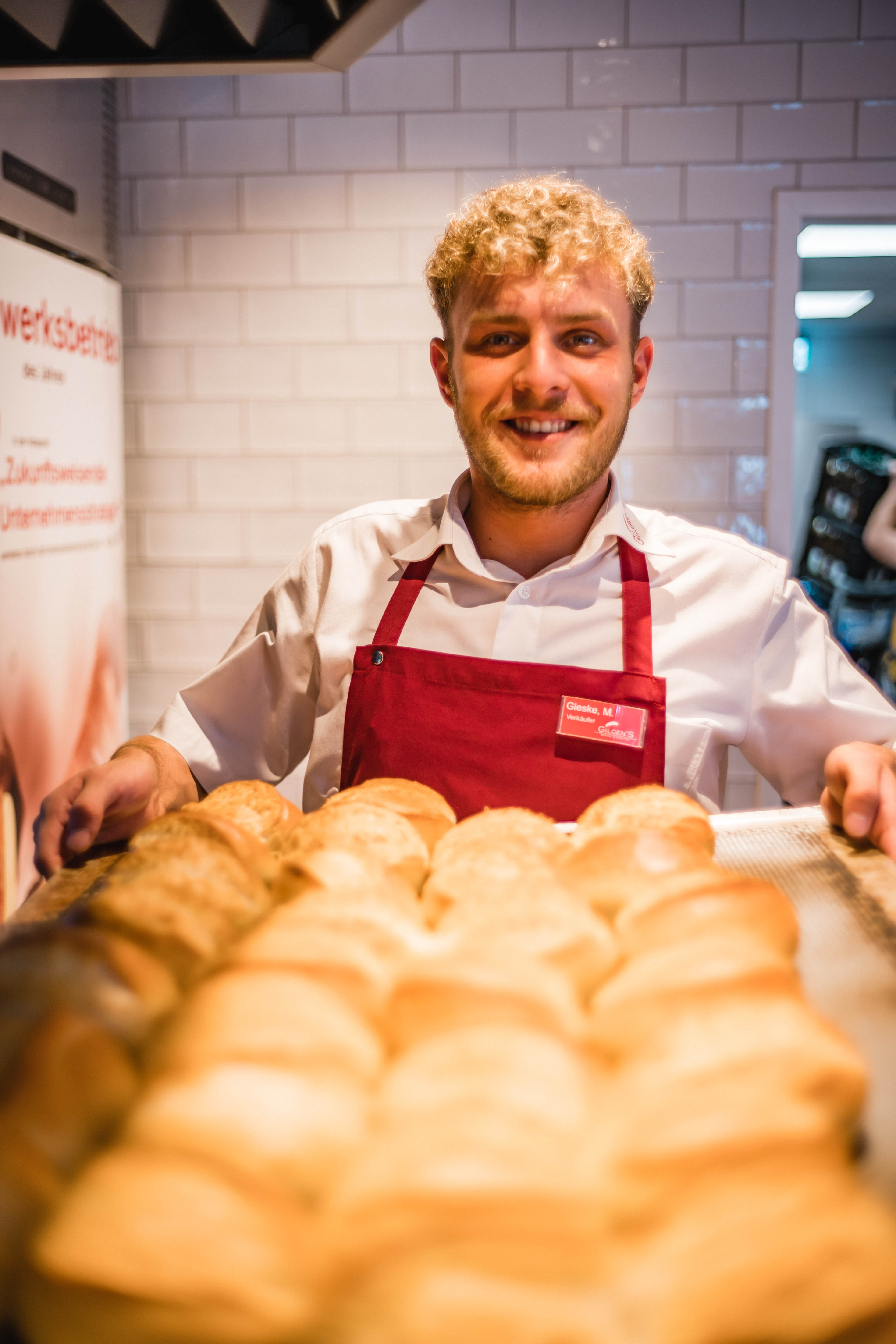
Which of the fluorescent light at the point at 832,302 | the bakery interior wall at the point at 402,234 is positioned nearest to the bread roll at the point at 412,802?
the bakery interior wall at the point at 402,234

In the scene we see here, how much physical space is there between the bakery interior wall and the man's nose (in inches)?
48.6

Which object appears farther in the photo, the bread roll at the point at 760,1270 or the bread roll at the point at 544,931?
the bread roll at the point at 544,931

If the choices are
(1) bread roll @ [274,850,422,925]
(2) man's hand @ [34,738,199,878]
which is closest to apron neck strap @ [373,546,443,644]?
(2) man's hand @ [34,738,199,878]

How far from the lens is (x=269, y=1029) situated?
453 millimetres

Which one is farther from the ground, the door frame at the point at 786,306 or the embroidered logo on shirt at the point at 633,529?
the door frame at the point at 786,306

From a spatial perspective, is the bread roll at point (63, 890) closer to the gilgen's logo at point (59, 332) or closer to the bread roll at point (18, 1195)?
the bread roll at point (18, 1195)

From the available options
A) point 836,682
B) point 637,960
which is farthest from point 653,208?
point 637,960

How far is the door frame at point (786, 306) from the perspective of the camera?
2373mm

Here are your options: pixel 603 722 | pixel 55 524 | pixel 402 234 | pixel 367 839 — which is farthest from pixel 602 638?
pixel 402 234

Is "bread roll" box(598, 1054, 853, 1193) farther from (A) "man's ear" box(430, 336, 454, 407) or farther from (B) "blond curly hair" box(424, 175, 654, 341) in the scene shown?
(A) "man's ear" box(430, 336, 454, 407)

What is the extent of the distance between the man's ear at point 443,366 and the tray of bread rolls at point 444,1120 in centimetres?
100

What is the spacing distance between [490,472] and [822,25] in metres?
1.81

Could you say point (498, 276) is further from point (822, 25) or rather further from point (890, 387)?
point (890, 387)

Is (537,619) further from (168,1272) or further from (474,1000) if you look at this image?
(168,1272)
